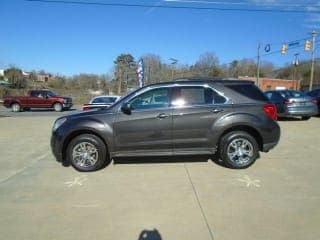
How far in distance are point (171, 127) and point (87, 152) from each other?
1795 mm

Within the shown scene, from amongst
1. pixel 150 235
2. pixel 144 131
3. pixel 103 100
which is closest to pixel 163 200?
pixel 150 235

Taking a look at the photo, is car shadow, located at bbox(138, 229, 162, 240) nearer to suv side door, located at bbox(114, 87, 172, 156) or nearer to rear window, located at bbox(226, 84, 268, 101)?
suv side door, located at bbox(114, 87, 172, 156)

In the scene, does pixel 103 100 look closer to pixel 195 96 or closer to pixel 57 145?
pixel 57 145

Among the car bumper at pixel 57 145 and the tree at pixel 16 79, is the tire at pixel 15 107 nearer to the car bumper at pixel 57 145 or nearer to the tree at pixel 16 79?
the car bumper at pixel 57 145

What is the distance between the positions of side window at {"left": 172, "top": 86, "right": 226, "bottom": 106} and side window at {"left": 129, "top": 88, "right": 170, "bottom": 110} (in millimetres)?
206

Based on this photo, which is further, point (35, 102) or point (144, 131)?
point (35, 102)

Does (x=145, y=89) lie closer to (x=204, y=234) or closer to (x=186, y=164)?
(x=186, y=164)

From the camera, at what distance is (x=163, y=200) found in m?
6.18

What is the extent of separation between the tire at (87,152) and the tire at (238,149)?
245 centimetres

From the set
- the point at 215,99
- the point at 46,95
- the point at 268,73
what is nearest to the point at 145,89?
the point at 215,99

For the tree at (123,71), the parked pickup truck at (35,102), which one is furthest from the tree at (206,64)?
the parked pickup truck at (35,102)

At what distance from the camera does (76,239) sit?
4.74 meters

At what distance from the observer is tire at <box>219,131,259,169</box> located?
8297mm

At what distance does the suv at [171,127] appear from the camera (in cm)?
820
